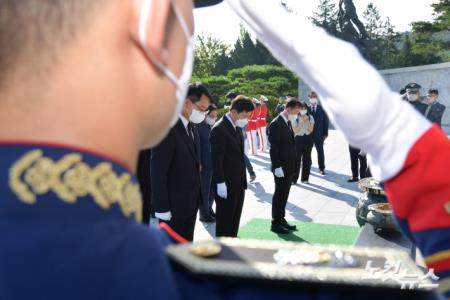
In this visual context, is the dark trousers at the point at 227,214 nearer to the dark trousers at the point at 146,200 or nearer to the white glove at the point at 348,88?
the dark trousers at the point at 146,200

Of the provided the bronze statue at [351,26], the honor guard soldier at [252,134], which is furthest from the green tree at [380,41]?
the honor guard soldier at [252,134]

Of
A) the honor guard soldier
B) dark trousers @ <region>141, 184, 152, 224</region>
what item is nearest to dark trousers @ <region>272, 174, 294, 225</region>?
dark trousers @ <region>141, 184, 152, 224</region>

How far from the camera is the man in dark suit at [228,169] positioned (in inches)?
187

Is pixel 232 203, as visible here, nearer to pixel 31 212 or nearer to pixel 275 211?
pixel 275 211

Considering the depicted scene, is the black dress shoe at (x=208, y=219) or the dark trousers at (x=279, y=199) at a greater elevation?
the dark trousers at (x=279, y=199)

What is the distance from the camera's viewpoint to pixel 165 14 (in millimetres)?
643

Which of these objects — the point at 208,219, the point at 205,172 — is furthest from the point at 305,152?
the point at 208,219

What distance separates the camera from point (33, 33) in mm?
569

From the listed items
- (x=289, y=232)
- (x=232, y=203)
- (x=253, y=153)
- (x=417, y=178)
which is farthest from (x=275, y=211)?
(x=253, y=153)

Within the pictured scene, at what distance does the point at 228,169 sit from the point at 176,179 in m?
1.14

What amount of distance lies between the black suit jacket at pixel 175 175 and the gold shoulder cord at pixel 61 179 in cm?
316

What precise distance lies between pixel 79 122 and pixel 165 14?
21 cm

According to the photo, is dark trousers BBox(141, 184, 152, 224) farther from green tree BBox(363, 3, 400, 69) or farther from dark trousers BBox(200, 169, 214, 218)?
green tree BBox(363, 3, 400, 69)

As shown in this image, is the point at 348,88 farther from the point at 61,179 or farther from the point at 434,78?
the point at 434,78
